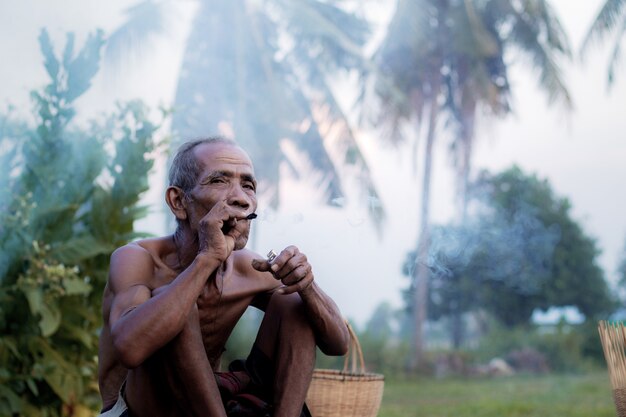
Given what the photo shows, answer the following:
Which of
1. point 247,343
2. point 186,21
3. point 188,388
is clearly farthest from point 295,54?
point 188,388

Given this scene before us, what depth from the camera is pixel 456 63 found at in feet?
61.8

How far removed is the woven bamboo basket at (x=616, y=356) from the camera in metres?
2.51

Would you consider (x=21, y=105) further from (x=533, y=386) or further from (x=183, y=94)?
(x=533, y=386)

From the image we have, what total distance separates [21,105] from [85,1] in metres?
2.13

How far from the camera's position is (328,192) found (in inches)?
539

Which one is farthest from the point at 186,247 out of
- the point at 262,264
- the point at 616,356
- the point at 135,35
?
the point at 135,35

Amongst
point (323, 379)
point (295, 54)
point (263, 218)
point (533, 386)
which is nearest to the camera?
point (263, 218)

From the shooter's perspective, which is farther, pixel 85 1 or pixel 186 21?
pixel 186 21

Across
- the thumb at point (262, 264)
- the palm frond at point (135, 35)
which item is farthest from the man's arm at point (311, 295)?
the palm frond at point (135, 35)

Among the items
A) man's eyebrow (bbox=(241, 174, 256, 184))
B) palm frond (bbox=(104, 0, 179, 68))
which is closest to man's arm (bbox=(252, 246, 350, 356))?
man's eyebrow (bbox=(241, 174, 256, 184))

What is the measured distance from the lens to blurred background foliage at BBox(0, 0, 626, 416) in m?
4.05

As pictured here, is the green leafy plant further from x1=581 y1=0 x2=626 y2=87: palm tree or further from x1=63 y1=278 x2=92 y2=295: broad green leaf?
x1=581 y1=0 x2=626 y2=87: palm tree

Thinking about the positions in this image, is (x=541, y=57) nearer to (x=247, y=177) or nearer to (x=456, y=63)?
(x=456, y=63)

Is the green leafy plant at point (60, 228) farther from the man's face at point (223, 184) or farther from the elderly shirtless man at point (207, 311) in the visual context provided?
the man's face at point (223, 184)
